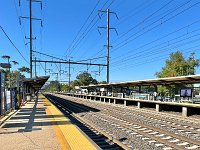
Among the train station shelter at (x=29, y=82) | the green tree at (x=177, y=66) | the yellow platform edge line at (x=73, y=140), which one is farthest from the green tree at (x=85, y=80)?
the yellow platform edge line at (x=73, y=140)

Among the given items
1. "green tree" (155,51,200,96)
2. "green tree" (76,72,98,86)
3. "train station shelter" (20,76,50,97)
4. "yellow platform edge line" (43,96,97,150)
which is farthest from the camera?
"green tree" (76,72,98,86)

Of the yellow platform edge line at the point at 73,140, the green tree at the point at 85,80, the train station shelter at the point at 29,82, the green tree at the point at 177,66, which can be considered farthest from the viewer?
the green tree at the point at 85,80

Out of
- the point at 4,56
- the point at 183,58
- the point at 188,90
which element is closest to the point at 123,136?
the point at 188,90

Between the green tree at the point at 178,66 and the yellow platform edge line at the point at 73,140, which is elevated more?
the green tree at the point at 178,66

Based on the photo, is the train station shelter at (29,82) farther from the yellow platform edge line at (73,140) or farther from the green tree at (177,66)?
the green tree at (177,66)

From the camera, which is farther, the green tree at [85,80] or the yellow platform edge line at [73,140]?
the green tree at [85,80]

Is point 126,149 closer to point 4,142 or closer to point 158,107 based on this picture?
point 4,142

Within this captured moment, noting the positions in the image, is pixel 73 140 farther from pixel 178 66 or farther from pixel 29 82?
pixel 178 66

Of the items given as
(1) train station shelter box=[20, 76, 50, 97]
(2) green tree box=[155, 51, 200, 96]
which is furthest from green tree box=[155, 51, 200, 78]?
(1) train station shelter box=[20, 76, 50, 97]

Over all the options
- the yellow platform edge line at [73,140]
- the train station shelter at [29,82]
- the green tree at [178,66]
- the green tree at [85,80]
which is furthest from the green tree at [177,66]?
the green tree at [85,80]

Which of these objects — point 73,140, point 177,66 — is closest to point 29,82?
point 73,140

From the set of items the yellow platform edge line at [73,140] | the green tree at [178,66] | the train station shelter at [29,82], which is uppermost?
the green tree at [178,66]

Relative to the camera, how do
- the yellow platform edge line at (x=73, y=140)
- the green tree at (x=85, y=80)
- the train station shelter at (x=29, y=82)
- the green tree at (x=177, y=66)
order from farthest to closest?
the green tree at (x=85, y=80) → the green tree at (x=177, y=66) → the train station shelter at (x=29, y=82) → the yellow platform edge line at (x=73, y=140)

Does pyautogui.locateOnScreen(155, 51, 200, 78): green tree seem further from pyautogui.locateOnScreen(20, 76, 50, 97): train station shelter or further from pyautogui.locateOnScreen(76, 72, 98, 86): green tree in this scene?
pyautogui.locateOnScreen(76, 72, 98, 86): green tree
